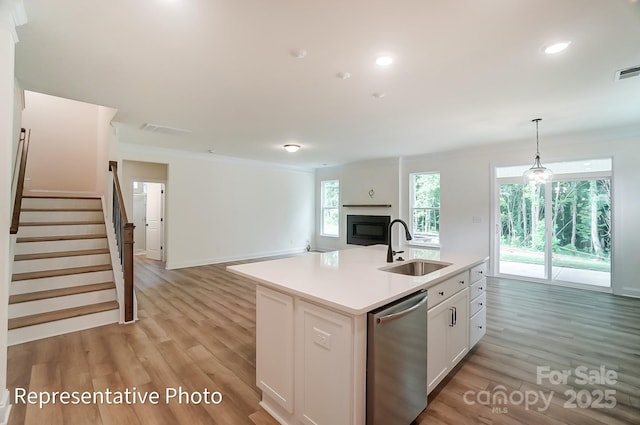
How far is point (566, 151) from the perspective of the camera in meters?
4.86

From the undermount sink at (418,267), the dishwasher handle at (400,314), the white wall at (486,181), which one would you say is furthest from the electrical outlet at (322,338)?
the white wall at (486,181)

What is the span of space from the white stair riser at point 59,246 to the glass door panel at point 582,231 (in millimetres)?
7413

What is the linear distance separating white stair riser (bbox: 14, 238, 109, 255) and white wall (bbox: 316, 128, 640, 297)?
5.88m

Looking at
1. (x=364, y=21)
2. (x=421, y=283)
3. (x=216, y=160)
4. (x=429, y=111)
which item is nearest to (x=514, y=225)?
(x=429, y=111)

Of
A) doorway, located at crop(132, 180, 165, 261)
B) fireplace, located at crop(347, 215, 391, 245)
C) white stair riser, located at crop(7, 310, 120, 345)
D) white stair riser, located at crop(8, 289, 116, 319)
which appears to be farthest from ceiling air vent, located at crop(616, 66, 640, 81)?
doorway, located at crop(132, 180, 165, 261)

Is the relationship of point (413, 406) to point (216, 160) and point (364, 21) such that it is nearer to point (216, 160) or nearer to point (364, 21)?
point (364, 21)

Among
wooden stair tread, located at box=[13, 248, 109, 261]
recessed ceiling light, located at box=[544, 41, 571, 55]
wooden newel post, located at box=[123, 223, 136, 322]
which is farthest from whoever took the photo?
wooden stair tread, located at box=[13, 248, 109, 261]

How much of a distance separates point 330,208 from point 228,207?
3.24 meters

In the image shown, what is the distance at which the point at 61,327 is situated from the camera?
9.92 ft

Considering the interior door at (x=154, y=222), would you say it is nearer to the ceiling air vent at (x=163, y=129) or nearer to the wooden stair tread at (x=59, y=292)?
the ceiling air vent at (x=163, y=129)

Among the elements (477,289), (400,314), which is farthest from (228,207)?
(400,314)

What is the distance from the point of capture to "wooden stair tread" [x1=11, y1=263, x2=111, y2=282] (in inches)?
127

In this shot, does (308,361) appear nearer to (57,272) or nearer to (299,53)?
(299,53)

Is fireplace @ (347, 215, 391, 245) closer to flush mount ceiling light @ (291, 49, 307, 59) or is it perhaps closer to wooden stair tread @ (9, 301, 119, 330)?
flush mount ceiling light @ (291, 49, 307, 59)
